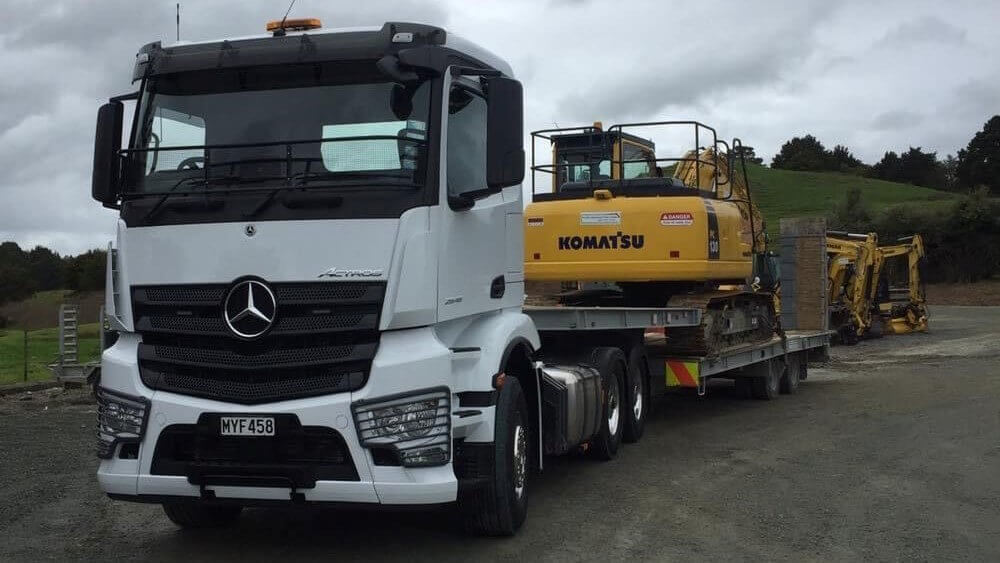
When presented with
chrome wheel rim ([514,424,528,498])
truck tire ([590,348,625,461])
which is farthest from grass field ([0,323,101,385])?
chrome wheel rim ([514,424,528,498])

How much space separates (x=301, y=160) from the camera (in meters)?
5.71

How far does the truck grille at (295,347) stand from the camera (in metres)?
5.52

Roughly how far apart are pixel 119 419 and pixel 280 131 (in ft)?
6.44

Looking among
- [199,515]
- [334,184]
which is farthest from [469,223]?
[199,515]

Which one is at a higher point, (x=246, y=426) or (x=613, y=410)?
(x=246, y=426)

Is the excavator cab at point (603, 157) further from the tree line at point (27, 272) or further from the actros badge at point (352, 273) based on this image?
the tree line at point (27, 272)

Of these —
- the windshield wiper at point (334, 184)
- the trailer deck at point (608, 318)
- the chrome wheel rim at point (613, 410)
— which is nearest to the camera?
the windshield wiper at point (334, 184)

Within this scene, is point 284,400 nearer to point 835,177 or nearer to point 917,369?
point 917,369

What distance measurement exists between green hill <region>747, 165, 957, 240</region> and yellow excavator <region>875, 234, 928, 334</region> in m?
42.5

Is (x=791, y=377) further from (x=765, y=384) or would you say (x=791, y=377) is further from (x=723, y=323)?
(x=723, y=323)

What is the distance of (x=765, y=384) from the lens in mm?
14789

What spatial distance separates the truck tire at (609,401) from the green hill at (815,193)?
65047 mm

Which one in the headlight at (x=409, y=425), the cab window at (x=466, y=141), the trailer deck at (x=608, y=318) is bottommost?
the headlight at (x=409, y=425)

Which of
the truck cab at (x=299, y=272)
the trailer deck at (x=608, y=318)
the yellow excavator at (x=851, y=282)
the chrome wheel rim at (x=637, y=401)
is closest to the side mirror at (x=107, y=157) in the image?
the truck cab at (x=299, y=272)
